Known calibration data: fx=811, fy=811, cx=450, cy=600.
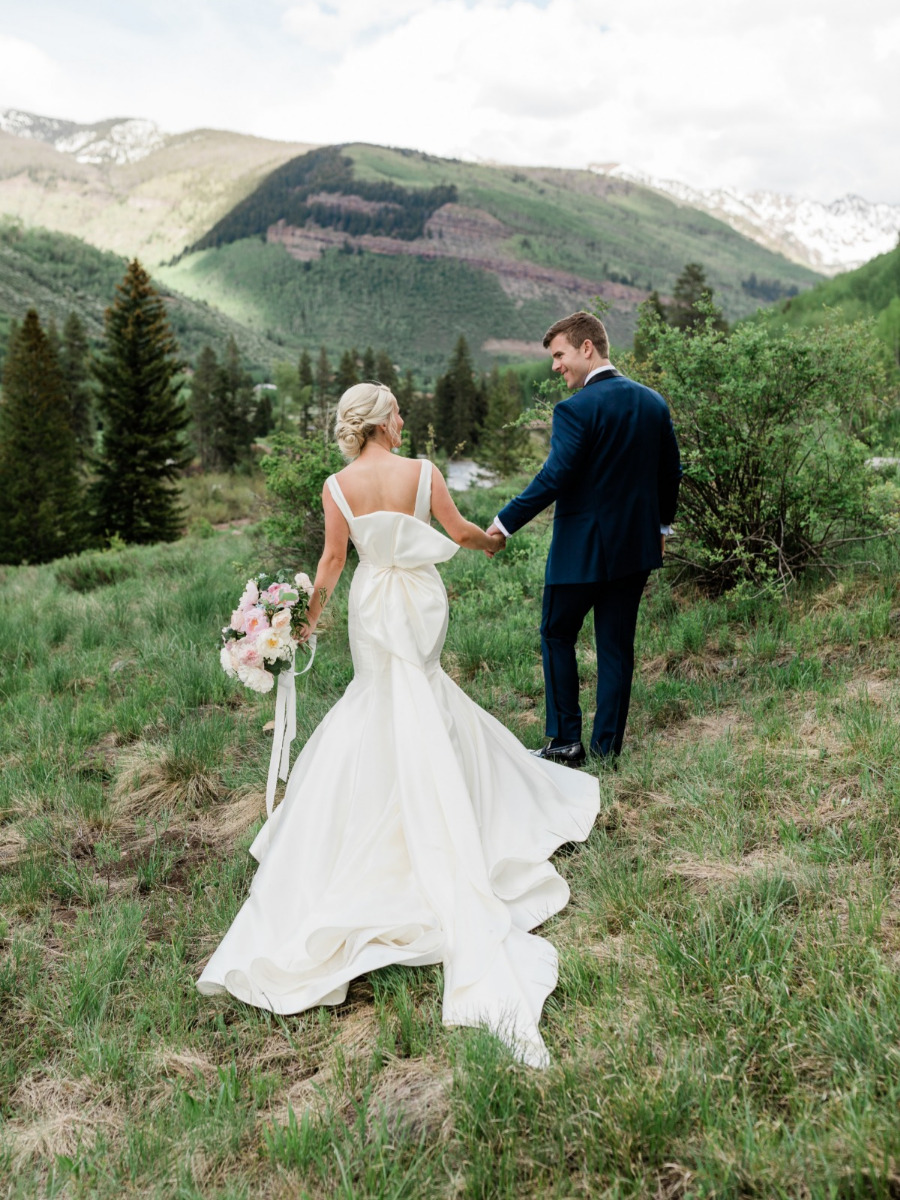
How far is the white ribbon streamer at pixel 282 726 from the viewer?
13.9ft

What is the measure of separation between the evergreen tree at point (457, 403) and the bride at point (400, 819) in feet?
207

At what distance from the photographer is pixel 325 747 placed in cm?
391

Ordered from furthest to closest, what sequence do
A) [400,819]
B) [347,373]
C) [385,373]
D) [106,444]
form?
[385,373]
[347,373]
[106,444]
[400,819]

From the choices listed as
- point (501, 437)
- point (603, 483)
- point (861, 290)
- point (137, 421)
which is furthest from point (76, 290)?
point (603, 483)

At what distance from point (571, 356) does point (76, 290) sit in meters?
139

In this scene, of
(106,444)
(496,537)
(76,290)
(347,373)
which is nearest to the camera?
(496,537)

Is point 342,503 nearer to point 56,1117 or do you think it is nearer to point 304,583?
point 304,583

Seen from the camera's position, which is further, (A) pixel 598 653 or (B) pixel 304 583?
(A) pixel 598 653

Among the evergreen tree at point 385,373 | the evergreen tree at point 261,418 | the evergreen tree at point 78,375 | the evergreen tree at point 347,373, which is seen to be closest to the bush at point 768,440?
the evergreen tree at point 78,375

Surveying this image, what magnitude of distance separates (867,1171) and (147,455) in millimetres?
43189

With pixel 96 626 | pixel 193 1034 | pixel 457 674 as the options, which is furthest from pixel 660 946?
pixel 96 626

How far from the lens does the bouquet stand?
12.9 feet

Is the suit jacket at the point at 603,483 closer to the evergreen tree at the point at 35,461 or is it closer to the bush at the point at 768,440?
the bush at the point at 768,440

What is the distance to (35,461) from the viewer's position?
39.6 metres
